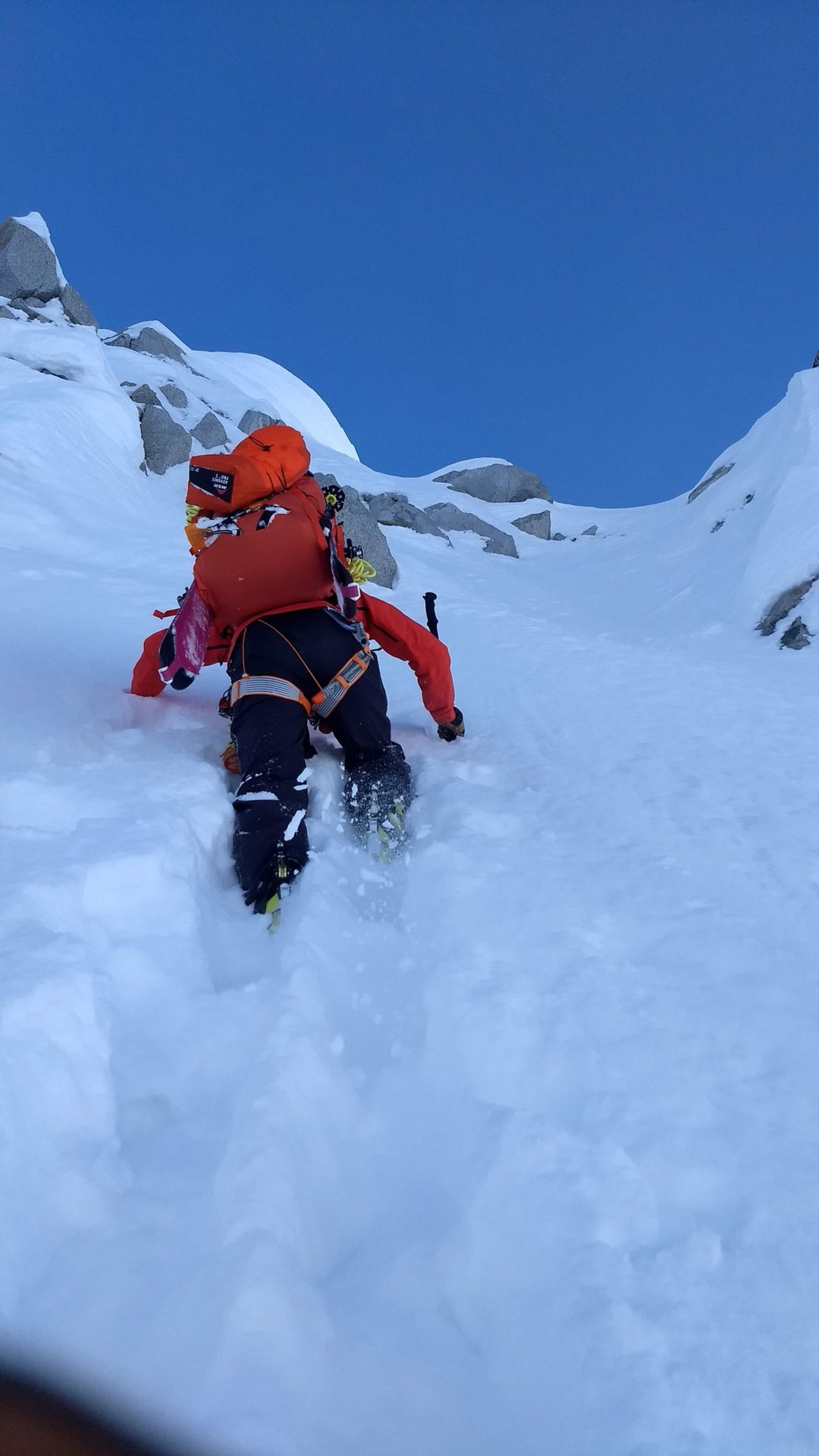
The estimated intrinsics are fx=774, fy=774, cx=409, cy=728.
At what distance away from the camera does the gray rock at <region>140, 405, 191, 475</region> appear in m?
16.0

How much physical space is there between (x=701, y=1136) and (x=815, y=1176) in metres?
0.23

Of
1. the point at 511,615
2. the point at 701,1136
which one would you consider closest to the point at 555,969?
the point at 701,1136

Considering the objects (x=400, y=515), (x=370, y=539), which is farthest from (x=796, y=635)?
(x=400, y=515)

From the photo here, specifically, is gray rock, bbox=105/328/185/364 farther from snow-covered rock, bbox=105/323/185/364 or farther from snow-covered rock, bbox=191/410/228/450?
snow-covered rock, bbox=191/410/228/450

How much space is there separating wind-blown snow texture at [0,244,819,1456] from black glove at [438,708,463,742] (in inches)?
9.5

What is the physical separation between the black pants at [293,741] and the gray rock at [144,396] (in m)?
17.1

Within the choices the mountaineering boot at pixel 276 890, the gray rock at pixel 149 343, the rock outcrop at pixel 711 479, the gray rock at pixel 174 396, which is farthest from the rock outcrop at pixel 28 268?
the mountaineering boot at pixel 276 890

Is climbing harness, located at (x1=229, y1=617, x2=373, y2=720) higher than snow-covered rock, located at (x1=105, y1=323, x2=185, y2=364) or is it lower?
lower

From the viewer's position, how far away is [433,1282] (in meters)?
1.51

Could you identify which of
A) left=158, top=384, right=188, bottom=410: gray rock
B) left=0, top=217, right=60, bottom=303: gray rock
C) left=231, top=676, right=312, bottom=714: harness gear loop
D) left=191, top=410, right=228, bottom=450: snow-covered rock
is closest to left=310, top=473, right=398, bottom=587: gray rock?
left=191, top=410, right=228, bottom=450: snow-covered rock

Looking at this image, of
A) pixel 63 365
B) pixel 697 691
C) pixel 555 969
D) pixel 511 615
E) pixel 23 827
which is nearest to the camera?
pixel 555 969

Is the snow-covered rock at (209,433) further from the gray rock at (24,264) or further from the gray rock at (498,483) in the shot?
the gray rock at (498,483)

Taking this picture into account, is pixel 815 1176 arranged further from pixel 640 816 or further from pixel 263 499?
pixel 263 499

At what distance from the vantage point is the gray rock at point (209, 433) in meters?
18.8
